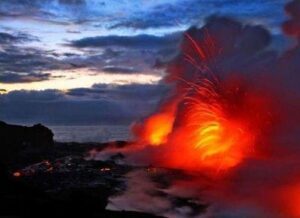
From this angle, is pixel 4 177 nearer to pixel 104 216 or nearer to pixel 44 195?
pixel 44 195

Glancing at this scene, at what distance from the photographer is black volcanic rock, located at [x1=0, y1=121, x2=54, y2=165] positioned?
121 m

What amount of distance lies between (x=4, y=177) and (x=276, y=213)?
2719cm

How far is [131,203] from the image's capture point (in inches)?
2211

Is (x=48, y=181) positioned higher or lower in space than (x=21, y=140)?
lower

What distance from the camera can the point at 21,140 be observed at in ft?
443

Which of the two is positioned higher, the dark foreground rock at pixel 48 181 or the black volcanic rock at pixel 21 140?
the black volcanic rock at pixel 21 140

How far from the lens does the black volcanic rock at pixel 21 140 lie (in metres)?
121

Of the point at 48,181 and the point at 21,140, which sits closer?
the point at 48,181

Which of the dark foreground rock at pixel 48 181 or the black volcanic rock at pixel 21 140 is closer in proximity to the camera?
the dark foreground rock at pixel 48 181

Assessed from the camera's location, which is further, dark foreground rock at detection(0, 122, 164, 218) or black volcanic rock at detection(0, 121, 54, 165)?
black volcanic rock at detection(0, 121, 54, 165)

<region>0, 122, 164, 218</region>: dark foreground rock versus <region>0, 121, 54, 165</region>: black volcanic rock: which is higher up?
<region>0, 121, 54, 165</region>: black volcanic rock

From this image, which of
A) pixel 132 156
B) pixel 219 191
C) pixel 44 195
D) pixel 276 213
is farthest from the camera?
pixel 132 156

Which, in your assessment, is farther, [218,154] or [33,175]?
[218,154]

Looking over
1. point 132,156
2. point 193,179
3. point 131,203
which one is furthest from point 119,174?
point 132,156
